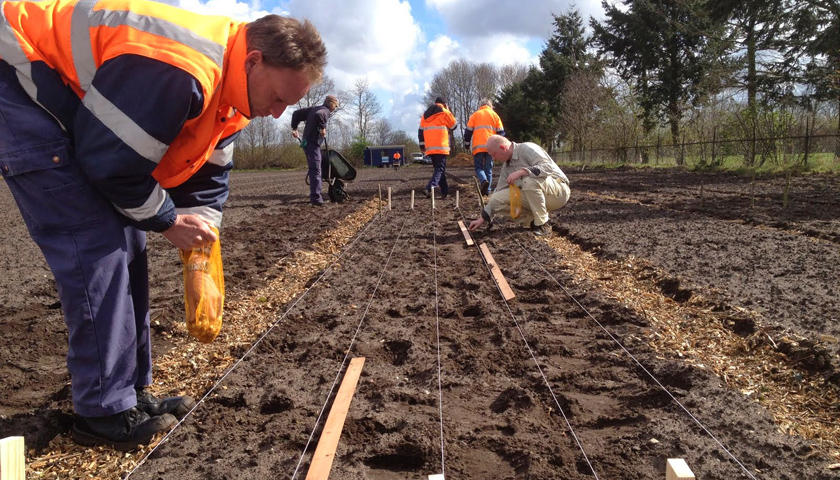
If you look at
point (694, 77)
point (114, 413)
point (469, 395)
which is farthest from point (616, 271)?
point (694, 77)

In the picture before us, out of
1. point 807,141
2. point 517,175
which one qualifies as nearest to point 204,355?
point 517,175

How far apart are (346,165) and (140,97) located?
905cm

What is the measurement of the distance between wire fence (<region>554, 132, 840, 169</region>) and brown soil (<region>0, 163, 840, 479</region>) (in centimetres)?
975

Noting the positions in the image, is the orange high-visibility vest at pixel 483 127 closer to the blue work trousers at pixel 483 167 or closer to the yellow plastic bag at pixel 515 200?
the blue work trousers at pixel 483 167

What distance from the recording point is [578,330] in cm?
346

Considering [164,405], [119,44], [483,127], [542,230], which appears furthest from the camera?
[483,127]

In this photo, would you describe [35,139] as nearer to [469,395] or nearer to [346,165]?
[469,395]

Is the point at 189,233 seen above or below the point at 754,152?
below

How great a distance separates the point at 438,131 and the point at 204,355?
8.07 m

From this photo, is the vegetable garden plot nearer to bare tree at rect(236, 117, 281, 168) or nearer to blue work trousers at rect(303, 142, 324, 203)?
blue work trousers at rect(303, 142, 324, 203)

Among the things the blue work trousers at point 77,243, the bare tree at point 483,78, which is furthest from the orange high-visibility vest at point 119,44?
the bare tree at point 483,78

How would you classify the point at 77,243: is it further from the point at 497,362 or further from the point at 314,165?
the point at 314,165

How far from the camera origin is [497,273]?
4.73 meters

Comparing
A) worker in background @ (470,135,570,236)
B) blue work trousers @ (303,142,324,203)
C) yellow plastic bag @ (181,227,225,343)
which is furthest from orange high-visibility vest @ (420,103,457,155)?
yellow plastic bag @ (181,227,225,343)
